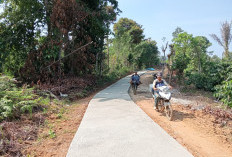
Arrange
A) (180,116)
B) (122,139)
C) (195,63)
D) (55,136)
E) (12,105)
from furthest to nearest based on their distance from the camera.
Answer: (195,63), (180,116), (12,105), (55,136), (122,139)

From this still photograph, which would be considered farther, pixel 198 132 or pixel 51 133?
pixel 198 132

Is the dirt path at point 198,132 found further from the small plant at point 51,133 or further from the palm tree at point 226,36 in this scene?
the palm tree at point 226,36

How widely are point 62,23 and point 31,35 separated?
319cm

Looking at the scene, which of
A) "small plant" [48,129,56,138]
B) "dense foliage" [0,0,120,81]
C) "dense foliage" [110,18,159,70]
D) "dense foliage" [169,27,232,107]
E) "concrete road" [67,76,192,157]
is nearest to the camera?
"concrete road" [67,76,192,157]

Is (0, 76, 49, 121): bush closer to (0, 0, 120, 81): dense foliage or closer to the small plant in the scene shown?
the small plant

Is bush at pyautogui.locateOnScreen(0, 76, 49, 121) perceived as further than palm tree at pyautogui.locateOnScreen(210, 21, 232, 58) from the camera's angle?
No

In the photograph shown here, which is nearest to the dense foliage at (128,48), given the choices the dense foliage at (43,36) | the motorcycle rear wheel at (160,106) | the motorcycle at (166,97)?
the dense foliage at (43,36)

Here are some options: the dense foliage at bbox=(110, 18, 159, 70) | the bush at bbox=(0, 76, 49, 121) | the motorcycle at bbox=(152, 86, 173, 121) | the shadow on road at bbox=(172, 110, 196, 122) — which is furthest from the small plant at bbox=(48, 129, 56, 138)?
the dense foliage at bbox=(110, 18, 159, 70)

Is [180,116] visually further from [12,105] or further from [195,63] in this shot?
[195,63]

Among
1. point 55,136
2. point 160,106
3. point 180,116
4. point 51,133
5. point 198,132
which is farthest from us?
point 160,106

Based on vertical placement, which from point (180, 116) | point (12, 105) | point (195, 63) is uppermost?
point (195, 63)

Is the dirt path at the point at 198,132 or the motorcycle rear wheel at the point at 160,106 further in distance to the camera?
the motorcycle rear wheel at the point at 160,106

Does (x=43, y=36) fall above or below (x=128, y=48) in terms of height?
below

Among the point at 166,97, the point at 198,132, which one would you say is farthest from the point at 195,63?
the point at 198,132
